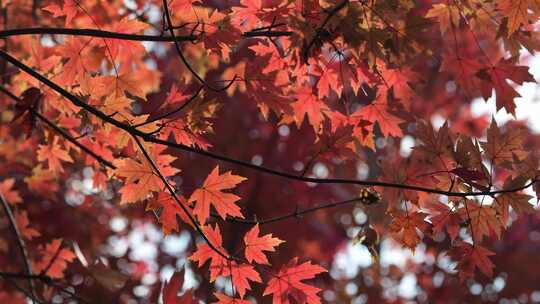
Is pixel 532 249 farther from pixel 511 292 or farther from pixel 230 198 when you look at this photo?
pixel 230 198

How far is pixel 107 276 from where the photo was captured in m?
2.90

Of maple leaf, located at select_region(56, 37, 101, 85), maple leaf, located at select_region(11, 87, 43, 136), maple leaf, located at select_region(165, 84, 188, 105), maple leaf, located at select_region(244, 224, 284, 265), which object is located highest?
maple leaf, located at select_region(56, 37, 101, 85)

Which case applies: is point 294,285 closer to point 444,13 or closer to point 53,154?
point 444,13

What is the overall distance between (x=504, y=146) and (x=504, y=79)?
533 mm

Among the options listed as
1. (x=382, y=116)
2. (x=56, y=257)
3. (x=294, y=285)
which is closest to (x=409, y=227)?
(x=294, y=285)

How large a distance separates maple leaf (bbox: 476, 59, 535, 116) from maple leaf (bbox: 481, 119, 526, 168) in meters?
0.43

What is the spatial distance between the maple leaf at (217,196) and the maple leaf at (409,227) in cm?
59

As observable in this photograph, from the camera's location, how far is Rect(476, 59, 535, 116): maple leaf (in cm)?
258

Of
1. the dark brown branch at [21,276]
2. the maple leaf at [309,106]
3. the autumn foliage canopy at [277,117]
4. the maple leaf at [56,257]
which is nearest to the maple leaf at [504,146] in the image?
the autumn foliage canopy at [277,117]

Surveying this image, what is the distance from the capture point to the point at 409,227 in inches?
88.9

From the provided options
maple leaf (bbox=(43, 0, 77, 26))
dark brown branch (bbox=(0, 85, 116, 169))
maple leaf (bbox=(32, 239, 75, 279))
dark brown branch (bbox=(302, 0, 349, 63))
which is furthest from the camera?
maple leaf (bbox=(32, 239, 75, 279))

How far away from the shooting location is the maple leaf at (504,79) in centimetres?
258

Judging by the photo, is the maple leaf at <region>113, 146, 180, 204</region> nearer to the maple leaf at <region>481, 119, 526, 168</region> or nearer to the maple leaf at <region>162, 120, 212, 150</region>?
the maple leaf at <region>162, 120, 212, 150</region>

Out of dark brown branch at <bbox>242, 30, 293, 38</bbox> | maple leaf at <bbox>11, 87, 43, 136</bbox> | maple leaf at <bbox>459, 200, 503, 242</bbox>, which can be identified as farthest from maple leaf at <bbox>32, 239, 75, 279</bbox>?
maple leaf at <bbox>459, 200, 503, 242</bbox>
